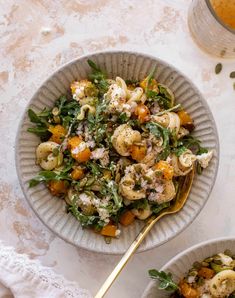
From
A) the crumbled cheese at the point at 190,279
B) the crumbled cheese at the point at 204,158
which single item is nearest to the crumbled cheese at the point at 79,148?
the crumbled cheese at the point at 204,158

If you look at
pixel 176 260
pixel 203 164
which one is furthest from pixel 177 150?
pixel 176 260

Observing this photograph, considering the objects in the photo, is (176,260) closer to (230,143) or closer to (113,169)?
(113,169)

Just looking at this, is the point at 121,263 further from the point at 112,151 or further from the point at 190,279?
the point at 112,151

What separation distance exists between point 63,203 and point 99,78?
406 mm

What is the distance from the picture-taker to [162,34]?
182 centimetres

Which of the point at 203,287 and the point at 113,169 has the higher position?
the point at 113,169

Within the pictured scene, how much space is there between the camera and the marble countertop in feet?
5.82

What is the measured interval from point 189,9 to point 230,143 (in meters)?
0.47

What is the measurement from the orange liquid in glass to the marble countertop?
168mm

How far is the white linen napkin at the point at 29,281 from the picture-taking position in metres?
1.69

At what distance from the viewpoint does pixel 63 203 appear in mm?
1693

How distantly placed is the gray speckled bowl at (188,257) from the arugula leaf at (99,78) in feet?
1.82

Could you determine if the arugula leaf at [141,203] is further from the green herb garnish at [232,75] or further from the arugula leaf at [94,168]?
the green herb garnish at [232,75]

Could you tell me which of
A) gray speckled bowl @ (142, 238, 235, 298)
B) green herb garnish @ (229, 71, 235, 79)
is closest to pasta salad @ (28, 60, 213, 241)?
gray speckled bowl @ (142, 238, 235, 298)
